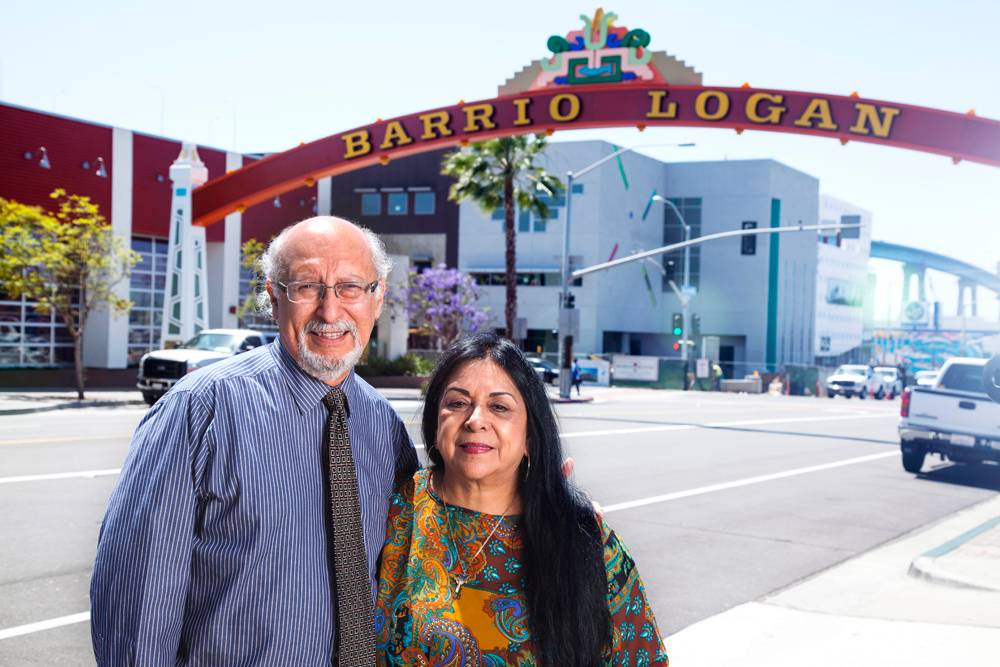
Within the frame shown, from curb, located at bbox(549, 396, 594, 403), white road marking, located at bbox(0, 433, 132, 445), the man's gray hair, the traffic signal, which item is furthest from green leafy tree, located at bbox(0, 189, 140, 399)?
the traffic signal

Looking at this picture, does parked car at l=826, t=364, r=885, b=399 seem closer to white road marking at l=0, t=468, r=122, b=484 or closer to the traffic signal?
the traffic signal

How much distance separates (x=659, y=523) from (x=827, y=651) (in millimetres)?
4705

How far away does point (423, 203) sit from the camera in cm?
6812

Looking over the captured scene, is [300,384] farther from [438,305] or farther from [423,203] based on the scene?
[423,203]

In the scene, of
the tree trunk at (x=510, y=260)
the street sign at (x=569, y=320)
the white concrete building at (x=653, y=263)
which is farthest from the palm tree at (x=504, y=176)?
the white concrete building at (x=653, y=263)

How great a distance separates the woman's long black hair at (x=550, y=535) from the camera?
8.63 ft

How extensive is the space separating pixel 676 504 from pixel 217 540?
1024 cm

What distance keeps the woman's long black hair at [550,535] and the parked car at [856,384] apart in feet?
174

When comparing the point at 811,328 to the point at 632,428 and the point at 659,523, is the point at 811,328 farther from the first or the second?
the point at 659,523

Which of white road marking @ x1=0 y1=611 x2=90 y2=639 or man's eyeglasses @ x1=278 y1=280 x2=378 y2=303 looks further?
white road marking @ x1=0 y1=611 x2=90 y2=639

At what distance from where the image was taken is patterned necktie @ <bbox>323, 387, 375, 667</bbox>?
8.39ft

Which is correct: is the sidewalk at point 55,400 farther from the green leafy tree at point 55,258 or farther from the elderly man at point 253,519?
the elderly man at point 253,519

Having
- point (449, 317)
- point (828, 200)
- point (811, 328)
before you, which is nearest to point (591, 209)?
point (449, 317)

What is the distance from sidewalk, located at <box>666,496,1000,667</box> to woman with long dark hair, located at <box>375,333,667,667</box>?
3.54m
